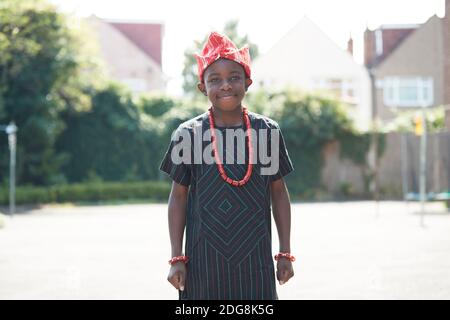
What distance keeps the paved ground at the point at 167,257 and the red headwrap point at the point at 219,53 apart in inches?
130

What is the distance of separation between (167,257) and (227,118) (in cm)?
626

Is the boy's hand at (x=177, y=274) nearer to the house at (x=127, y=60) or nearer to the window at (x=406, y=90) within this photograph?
the window at (x=406, y=90)

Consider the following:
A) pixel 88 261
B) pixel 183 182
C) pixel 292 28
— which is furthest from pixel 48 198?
pixel 183 182

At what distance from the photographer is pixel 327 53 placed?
3712 cm

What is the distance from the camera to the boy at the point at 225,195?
2705 mm

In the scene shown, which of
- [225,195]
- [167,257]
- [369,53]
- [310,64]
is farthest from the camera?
[369,53]

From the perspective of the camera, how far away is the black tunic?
2701mm

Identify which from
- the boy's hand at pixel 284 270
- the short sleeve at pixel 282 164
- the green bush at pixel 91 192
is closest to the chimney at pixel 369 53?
the green bush at pixel 91 192

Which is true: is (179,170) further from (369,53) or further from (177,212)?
(369,53)

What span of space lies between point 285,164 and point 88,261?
5963mm

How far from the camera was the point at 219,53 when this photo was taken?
2.80m

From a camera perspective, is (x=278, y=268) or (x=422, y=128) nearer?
(x=278, y=268)

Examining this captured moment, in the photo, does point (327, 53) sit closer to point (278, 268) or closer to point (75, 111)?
point (75, 111)

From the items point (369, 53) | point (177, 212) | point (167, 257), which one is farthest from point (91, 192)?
point (177, 212)
